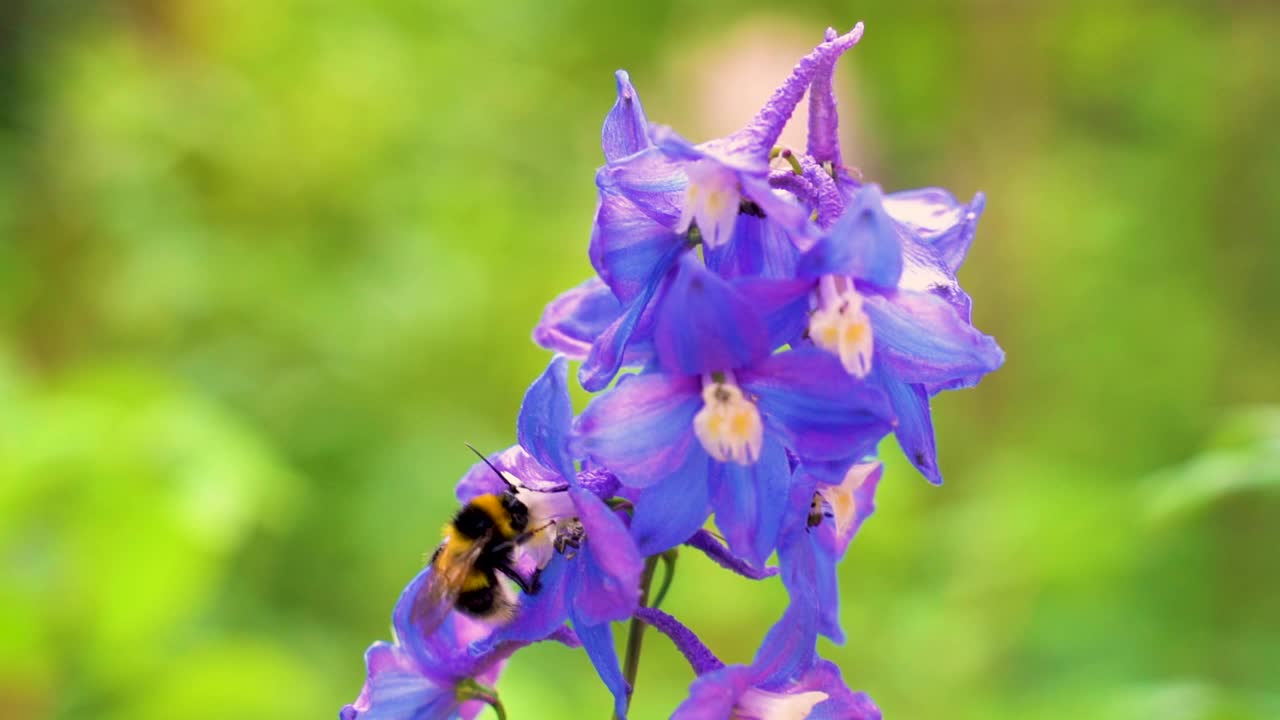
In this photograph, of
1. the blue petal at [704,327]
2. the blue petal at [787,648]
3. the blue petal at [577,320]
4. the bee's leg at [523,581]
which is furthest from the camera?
the blue petal at [577,320]

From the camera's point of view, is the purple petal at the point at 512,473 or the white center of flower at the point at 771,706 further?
the purple petal at the point at 512,473

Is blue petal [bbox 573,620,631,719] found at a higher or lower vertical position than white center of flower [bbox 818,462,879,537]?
lower

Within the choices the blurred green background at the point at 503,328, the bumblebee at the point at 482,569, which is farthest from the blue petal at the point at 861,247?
the blurred green background at the point at 503,328

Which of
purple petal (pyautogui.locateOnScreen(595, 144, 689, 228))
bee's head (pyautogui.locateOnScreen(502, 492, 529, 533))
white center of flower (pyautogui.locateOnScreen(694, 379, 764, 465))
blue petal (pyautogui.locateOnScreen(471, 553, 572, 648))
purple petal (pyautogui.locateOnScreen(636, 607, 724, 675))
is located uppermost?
purple petal (pyautogui.locateOnScreen(595, 144, 689, 228))

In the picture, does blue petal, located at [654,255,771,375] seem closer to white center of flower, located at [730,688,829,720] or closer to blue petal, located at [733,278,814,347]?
blue petal, located at [733,278,814,347]

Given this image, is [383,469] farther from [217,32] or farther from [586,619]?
[586,619]

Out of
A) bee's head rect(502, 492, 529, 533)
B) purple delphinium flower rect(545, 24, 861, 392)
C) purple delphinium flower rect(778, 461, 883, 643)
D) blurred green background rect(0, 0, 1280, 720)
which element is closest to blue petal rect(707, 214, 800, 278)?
purple delphinium flower rect(545, 24, 861, 392)

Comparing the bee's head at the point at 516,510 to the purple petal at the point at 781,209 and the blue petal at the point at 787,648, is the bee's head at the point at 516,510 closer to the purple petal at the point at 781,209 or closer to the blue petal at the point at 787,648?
the blue petal at the point at 787,648

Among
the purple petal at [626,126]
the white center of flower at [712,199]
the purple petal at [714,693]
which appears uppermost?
the purple petal at [626,126]
